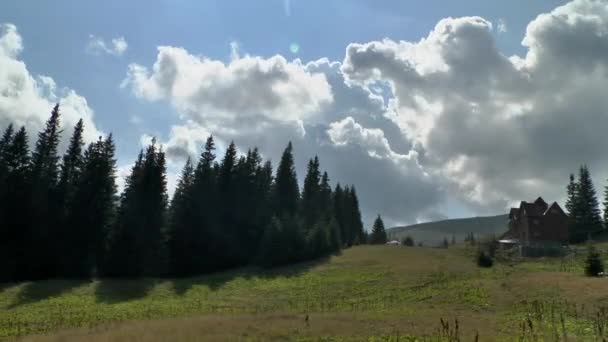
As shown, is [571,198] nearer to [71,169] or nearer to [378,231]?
[378,231]

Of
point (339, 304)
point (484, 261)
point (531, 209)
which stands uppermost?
point (531, 209)

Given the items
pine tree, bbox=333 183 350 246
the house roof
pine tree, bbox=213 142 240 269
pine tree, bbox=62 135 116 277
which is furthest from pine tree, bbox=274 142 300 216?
the house roof

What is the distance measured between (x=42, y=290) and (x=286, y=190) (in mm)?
48592

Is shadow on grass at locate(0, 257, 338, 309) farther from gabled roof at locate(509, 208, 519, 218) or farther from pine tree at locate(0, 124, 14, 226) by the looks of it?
gabled roof at locate(509, 208, 519, 218)

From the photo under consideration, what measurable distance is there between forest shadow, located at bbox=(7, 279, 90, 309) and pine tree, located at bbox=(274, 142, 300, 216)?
39946mm

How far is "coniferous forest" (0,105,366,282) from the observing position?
2462 inches

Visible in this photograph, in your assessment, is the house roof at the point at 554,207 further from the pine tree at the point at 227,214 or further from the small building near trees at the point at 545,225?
the pine tree at the point at 227,214

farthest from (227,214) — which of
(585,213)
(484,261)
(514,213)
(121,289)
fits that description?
(585,213)

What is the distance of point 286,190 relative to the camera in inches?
3605

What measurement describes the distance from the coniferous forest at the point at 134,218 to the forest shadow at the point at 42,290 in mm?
9351

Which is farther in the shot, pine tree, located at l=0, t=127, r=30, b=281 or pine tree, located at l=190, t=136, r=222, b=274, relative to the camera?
pine tree, located at l=190, t=136, r=222, b=274

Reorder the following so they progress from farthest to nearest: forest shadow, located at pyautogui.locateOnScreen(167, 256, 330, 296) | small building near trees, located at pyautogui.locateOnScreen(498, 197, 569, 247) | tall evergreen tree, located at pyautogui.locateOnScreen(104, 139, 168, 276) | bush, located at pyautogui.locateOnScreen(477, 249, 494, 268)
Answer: small building near trees, located at pyautogui.locateOnScreen(498, 197, 569, 247) → tall evergreen tree, located at pyautogui.locateOnScreen(104, 139, 168, 276) → bush, located at pyautogui.locateOnScreen(477, 249, 494, 268) → forest shadow, located at pyautogui.locateOnScreen(167, 256, 330, 296)

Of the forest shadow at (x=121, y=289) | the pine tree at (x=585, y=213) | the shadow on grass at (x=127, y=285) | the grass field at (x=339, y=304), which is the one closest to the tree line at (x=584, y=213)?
the pine tree at (x=585, y=213)

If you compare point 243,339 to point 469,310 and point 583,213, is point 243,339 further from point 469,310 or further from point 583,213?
point 583,213
